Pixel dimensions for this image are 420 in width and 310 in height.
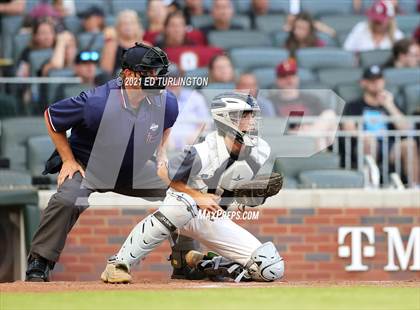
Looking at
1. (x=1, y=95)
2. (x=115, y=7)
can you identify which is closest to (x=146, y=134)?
(x=1, y=95)

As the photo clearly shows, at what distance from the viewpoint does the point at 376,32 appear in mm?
14023

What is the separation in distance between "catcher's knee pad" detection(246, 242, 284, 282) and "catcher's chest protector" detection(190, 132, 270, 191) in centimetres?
52

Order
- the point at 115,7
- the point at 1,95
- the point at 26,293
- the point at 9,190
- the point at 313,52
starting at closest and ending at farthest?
the point at 26,293 < the point at 9,190 < the point at 1,95 < the point at 313,52 < the point at 115,7

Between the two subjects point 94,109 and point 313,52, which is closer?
point 94,109

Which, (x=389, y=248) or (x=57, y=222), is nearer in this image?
(x=57, y=222)

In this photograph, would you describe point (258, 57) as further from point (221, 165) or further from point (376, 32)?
point (221, 165)

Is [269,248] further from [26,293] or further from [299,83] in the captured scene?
[299,83]

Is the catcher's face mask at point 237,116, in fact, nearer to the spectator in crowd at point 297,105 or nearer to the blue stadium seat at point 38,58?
the spectator in crowd at point 297,105

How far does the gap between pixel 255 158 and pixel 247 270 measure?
776 mm

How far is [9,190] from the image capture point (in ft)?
36.3

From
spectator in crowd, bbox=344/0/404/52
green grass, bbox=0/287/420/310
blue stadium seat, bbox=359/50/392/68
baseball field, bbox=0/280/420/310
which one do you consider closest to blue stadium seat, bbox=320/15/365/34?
spectator in crowd, bbox=344/0/404/52

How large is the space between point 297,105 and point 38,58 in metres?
2.71

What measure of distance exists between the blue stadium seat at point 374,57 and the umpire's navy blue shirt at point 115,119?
16.1 feet

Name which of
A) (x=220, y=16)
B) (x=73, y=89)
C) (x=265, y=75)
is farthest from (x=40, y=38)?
(x=265, y=75)
